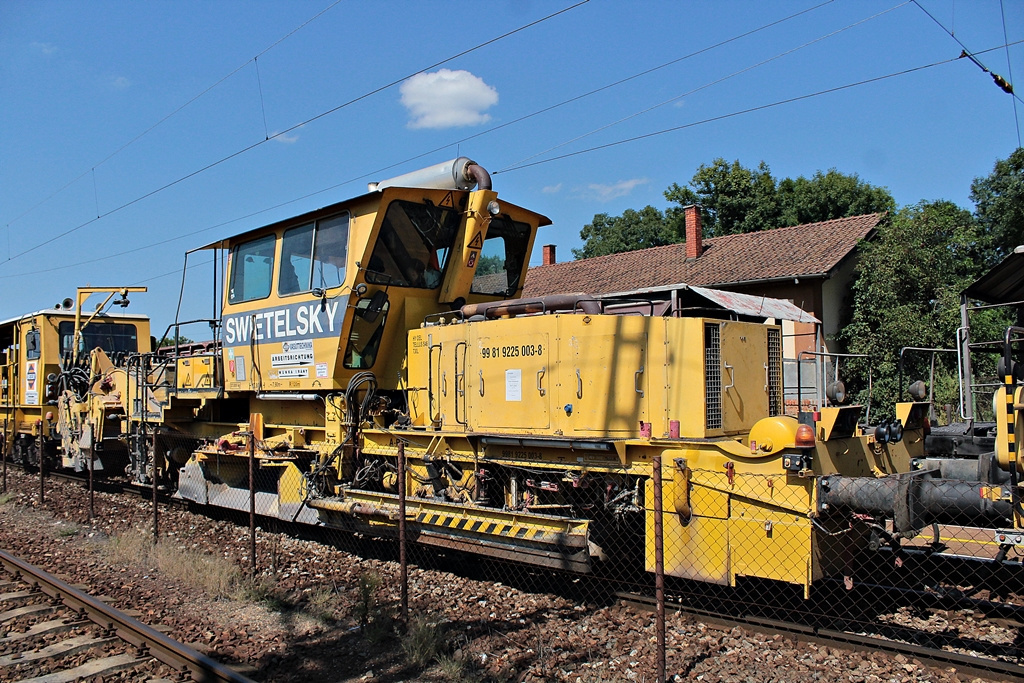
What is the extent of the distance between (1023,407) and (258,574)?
684 cm

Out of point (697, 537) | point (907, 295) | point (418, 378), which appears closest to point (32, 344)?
point (418, 378)

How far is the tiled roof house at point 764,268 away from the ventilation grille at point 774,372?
41.5ft

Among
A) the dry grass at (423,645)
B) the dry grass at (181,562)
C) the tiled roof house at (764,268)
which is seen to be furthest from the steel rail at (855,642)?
the tiled roof house at (764,268)

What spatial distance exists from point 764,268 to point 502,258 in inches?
600

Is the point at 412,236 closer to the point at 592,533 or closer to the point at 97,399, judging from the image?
the point at 592,533

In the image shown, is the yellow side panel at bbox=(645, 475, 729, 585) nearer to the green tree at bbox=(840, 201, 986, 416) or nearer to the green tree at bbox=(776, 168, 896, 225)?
the green tree at bbox=(840, 201, 986, 416)

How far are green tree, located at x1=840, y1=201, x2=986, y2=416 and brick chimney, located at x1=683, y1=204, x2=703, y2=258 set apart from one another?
558 cm

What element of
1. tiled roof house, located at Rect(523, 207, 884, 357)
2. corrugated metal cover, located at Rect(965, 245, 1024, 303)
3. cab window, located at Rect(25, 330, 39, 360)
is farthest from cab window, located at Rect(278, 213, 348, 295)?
tiled roof house, located at Rect(523, 207, 884, 357)

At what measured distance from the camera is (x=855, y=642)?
5.28 metres

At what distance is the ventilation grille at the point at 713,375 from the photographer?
256 inches

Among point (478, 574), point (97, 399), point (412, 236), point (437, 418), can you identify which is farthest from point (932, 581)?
point (97, 399)

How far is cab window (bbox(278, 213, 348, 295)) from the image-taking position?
8367mm

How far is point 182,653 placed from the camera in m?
5.39

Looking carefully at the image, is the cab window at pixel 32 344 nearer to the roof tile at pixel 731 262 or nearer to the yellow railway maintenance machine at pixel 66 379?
the yellow railway maintenance machine at pixel 66 379
